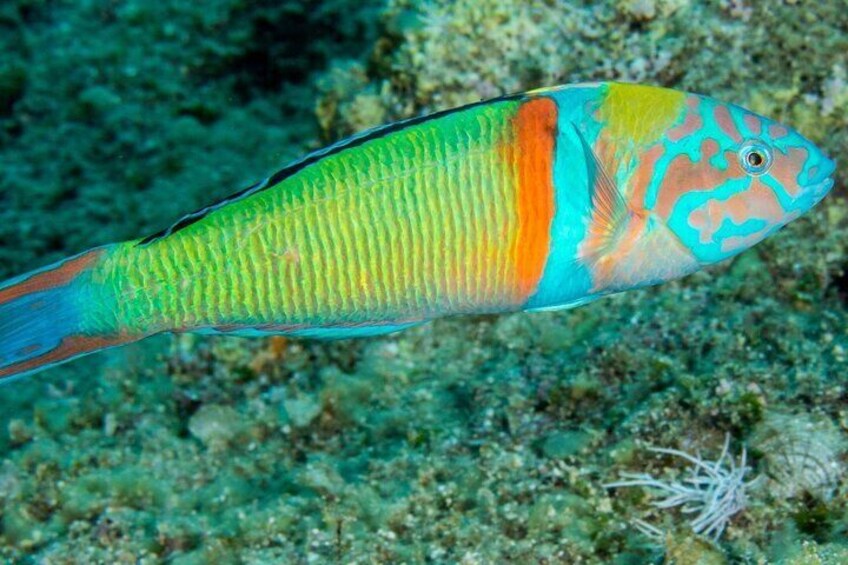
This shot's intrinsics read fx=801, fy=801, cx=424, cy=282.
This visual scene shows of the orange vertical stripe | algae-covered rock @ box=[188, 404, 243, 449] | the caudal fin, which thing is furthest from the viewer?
algae-covered rock @ box=[188, 404, 243, 449]

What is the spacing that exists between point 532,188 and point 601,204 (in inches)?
9.4

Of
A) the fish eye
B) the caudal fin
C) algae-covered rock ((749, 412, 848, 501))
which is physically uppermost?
the fish eye

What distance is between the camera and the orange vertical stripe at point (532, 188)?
2676 millimetres

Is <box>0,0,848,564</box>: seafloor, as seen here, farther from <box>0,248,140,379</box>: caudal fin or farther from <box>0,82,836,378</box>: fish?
<box>0,248,140,379</box>: caudal fin

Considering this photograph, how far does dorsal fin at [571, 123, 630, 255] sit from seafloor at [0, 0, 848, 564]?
1.20m

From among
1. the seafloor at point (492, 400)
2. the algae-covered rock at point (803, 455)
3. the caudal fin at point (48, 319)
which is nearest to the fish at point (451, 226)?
the caudal fin at point (48, 319)

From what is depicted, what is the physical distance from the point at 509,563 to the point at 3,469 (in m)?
2.63

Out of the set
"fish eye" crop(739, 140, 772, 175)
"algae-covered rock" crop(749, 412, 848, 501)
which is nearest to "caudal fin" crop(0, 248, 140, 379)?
"fish eye" crop(739, 140, 772, 175)

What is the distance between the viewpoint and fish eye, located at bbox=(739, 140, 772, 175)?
2752 millimetres

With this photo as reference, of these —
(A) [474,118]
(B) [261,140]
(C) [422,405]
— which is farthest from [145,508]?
(B) [261,140]

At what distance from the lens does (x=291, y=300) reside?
104 inches

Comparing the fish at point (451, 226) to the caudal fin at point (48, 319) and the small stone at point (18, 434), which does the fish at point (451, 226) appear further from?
the small stone at point (18, 434)

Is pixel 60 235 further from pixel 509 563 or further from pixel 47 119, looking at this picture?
pixel 509 563

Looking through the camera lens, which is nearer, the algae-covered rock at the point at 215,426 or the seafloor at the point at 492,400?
the seafloor at the point at 492,400
